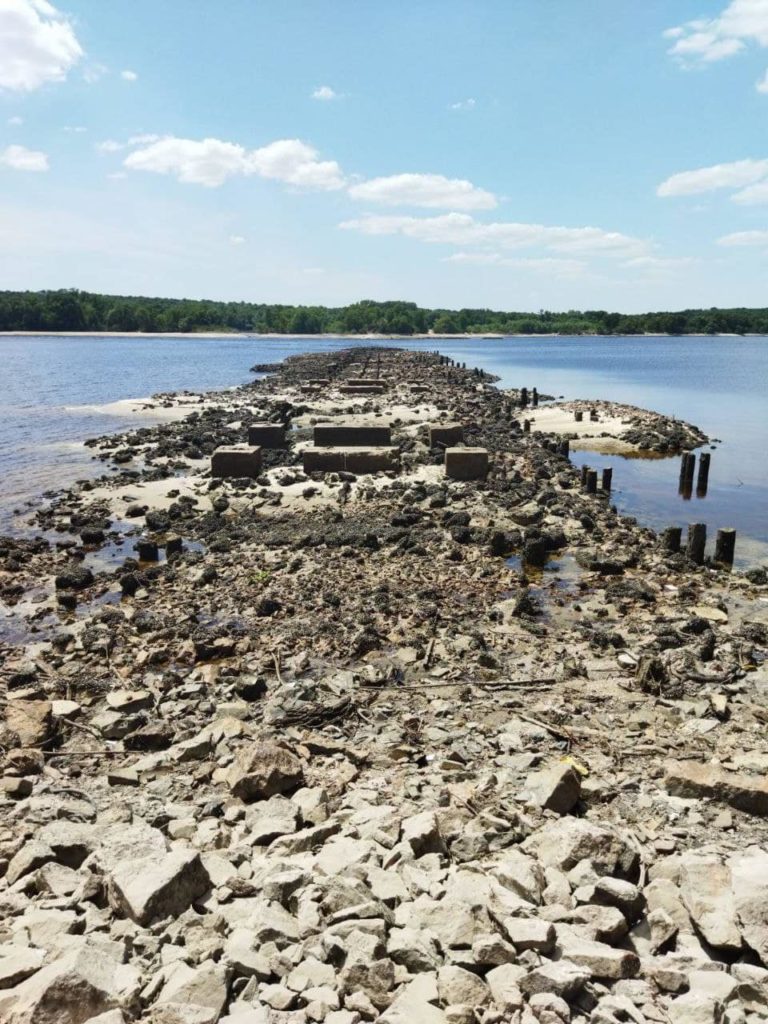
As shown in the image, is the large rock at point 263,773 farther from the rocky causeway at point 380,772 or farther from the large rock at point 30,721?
the large rock at point 30,721

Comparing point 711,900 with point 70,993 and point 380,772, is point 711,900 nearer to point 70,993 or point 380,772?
point 380,772

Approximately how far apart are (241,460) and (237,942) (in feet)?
64.6

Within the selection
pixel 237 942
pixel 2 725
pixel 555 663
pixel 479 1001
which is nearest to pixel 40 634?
pixel 2 725

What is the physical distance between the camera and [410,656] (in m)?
11.1

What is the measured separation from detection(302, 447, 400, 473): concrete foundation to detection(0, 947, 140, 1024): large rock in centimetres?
1963

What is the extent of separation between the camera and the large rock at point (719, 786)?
6.79 meters

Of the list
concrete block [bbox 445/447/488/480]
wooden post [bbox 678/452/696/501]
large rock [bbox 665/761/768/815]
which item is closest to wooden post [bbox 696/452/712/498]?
wooden post [bbox 678/452/696/501]

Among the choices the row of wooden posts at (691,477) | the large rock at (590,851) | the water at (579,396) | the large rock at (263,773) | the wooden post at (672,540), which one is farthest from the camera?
the row of wooden posts at (691,477)

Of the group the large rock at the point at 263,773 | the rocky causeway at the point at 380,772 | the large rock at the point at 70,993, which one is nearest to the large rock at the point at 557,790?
the rocky causeway at the point at 380,772

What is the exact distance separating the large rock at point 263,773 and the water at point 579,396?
13.7 meters

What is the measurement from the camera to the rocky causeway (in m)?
4.61

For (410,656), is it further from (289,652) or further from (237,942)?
(237,942)

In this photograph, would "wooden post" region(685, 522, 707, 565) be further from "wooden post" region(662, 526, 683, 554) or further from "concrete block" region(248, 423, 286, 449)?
"concrete block" region(248, 423, 286, 449)

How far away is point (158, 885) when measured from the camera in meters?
5.27
